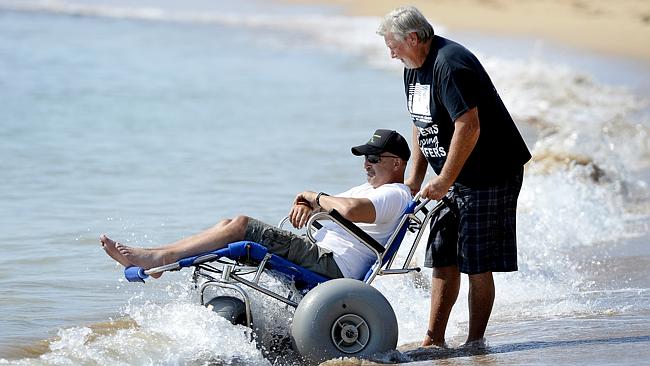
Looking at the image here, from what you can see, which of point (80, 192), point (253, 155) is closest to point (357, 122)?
point (253, 155)

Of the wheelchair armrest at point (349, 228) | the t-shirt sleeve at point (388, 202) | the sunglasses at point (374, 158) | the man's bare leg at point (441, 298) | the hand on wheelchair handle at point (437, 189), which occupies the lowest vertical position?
the man's bare leg at point (441, 298)

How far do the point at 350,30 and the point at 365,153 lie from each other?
31.6 meters

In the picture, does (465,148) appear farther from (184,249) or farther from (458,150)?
(184,249)

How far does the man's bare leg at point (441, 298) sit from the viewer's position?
620 cm

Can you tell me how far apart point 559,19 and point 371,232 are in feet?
99.1

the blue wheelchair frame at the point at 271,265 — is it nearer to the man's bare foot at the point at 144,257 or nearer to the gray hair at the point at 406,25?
the man's bare foot at the point at 144,257

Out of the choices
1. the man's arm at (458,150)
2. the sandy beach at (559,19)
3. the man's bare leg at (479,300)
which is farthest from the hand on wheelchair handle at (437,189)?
the sandy beach at (559,19)

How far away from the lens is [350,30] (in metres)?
37.2

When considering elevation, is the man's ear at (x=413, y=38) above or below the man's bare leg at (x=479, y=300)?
above

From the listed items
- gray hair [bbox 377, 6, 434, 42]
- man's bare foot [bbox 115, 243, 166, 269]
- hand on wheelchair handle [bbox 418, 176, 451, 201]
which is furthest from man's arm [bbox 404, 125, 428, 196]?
man's bare foot [bbox 115, 243, 166, 269]

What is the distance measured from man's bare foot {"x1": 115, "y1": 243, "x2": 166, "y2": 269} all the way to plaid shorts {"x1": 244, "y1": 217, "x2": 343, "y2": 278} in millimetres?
448

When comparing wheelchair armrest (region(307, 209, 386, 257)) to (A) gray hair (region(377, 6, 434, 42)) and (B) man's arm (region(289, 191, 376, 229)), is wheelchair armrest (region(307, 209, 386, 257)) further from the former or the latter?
(A) gray hair (region(377, 6, 434, 42))

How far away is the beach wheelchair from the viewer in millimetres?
5543

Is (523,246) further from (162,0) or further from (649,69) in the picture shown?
(162,0)
